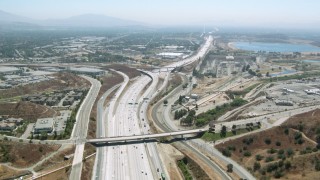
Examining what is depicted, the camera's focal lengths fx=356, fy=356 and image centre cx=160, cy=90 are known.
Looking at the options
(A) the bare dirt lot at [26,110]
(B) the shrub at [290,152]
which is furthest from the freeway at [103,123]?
(B) the shrub at [290,152]

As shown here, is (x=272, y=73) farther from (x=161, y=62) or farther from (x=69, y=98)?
(x=69, y=98)

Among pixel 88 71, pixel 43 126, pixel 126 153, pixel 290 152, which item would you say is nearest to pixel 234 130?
pixel 290 152

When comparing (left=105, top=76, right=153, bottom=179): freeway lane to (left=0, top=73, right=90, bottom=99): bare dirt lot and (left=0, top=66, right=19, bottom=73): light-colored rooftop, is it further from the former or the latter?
(left=0, top=66, right=19, bottom=73): light-colored rooftop

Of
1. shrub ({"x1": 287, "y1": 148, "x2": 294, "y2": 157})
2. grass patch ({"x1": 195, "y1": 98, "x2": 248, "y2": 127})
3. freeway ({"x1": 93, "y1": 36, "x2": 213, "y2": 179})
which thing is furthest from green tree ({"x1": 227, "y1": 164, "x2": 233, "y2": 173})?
grass patch ({"x1": 195, "y1": 98, "x2": 248, "y2": 127})

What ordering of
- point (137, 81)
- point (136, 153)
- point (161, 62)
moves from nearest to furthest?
point (136, 153) < point (137, 81) < point (161, 62)

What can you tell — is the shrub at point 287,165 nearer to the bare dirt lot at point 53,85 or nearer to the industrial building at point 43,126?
the industrial building at point 43,126

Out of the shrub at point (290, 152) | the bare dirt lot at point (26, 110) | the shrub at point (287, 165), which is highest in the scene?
the shrub at point (287, 165)

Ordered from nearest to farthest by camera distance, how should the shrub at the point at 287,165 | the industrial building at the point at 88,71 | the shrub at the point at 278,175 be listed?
the shrub at the point at 278,175, the shrub at the point at 287,165, the industrial building at the point at 88,71

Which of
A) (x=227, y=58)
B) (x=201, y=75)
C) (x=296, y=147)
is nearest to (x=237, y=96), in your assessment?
(x=201, y=75)
